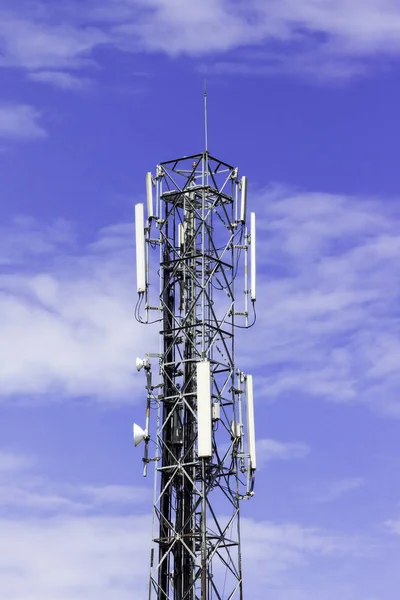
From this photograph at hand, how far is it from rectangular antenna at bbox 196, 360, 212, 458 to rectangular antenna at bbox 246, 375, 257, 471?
368 centimetres

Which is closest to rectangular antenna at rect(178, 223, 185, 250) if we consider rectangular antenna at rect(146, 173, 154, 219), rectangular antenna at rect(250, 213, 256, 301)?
rectangular antenna at rect(146, 173, 154, 219)

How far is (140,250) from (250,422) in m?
9.90

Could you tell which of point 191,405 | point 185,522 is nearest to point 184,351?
point 191,405

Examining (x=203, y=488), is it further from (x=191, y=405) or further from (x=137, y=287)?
(x=137, y=287)

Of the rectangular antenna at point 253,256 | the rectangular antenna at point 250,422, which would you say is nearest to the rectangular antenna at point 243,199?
the rectangular antenna at point 253,256

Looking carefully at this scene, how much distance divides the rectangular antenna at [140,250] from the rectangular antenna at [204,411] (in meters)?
5.76

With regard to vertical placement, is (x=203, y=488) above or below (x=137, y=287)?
below

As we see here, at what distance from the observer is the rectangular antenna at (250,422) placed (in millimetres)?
73312

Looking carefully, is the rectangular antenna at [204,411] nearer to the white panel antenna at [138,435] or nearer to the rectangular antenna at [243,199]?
the white panel antenna at [138,435]

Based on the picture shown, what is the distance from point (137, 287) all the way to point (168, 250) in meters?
2.63

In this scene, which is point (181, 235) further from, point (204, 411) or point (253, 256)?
point (204, 411)

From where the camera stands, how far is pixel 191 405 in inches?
2886

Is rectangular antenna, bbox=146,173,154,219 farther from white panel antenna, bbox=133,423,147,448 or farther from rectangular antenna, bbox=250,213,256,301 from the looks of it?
white panel antenna, bbox=133,423,147,448

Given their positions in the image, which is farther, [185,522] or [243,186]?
[243,186]
